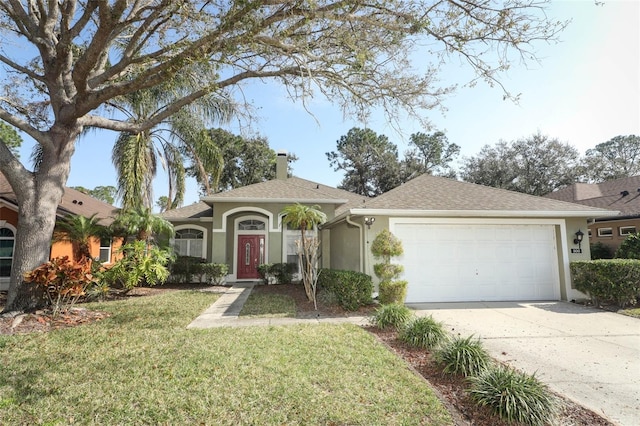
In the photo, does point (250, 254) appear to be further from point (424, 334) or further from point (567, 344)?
point (567, 344)

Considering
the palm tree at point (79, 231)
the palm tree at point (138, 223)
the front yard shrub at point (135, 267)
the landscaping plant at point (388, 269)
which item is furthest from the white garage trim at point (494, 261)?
the palm tree at point (79, 231)

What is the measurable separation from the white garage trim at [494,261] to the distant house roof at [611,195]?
9.76 meters

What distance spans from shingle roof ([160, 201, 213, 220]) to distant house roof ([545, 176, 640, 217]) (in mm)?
20185

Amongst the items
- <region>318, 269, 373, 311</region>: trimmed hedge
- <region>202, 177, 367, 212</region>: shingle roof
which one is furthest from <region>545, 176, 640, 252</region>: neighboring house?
<region>318, 269, 373, 311</region>: trimmed hedge

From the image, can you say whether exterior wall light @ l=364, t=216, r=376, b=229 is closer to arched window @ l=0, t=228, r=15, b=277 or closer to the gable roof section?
the gable roof section

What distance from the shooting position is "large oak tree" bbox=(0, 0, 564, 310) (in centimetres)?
644

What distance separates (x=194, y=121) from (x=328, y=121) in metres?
7.45

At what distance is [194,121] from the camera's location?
13.8 m

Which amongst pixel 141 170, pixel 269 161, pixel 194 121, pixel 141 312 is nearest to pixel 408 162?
pixel 269 161

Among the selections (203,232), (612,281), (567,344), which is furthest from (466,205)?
(203,232)

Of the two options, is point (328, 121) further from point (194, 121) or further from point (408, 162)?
point (408, 162)

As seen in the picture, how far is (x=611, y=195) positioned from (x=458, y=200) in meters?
15.2

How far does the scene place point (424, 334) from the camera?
5258 mm

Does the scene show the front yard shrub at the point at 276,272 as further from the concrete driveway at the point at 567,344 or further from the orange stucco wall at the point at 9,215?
the orange stucco wall at the point at 9,215
